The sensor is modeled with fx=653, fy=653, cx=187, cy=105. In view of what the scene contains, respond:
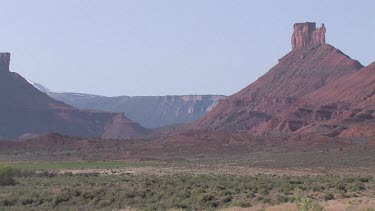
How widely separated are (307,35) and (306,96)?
39.5 meters

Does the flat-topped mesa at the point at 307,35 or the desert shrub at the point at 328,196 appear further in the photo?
the flat-topped mesa at the point at 307,35

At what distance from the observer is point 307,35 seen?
188375 mm

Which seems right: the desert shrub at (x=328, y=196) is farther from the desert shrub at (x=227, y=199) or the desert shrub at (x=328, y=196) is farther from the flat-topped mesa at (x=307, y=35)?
the flat-topped mesa at (x=307, y=35)

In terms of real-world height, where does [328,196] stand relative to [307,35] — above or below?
below

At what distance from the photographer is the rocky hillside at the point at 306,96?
124 m

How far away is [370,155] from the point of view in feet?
235

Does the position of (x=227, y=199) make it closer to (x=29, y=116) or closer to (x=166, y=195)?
(x=166, y=195)

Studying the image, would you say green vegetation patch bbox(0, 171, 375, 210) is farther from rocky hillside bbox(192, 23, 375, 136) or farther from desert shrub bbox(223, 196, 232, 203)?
rocky hillside bbox(192, 23, 375, 136)

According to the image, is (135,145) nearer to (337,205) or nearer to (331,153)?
(331,153)

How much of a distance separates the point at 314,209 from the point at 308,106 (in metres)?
125

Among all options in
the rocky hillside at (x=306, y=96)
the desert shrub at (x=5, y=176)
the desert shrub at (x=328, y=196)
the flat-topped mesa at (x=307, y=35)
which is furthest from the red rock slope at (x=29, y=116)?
the desert shrub at (x=328, y=196)

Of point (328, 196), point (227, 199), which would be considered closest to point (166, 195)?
point (227, 199)

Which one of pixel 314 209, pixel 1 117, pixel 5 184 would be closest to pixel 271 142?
Answer: pixel 5 184

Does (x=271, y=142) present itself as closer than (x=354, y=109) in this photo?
Yes
